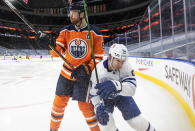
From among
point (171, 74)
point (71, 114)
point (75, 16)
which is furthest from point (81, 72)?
point (171, 74)

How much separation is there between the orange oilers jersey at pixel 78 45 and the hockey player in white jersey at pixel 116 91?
23cm

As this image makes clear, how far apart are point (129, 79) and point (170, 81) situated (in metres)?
2.13

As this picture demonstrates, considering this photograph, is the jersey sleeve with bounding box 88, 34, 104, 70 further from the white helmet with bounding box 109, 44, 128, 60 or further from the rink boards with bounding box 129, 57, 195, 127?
the rink boards with bounding box 129, 57, 195, 127

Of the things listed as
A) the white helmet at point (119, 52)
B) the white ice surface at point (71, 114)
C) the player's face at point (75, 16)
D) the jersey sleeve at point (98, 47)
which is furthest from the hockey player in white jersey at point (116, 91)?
the white ice surface at point (71, 114)

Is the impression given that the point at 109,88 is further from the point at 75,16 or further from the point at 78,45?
the point at 75,16

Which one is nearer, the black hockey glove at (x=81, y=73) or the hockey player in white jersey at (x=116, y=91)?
the hockey player in white jersey at (x=116, y=91)

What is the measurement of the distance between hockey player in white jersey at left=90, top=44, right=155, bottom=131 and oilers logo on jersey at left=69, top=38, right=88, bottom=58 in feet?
0.83

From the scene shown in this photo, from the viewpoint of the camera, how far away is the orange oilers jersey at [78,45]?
162 centimetres

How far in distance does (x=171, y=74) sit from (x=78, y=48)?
2086mm

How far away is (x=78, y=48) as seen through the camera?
163cm

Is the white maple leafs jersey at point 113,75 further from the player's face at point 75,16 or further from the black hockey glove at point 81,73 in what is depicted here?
the player's face at point 75,16

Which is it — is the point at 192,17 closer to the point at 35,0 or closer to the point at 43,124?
the point at 43,124

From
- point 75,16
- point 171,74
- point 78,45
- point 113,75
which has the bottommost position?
point 171,74

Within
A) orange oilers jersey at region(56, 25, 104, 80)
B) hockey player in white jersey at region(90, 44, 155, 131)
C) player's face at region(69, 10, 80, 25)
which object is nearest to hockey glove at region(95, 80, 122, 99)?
hockey player in white jersey at region(90, 44, 155, 131)
